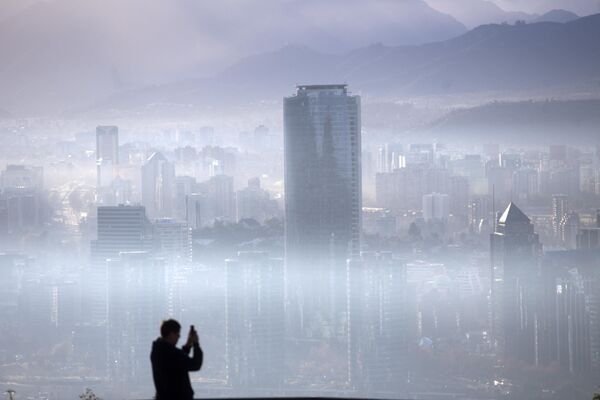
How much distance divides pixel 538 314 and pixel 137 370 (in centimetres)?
364

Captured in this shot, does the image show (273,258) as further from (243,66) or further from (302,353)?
(243,66)

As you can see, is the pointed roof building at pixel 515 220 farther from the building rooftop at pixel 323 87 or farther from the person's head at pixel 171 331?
the person's head at pixel 171 331

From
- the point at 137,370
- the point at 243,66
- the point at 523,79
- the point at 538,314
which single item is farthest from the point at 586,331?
the point at 243,66

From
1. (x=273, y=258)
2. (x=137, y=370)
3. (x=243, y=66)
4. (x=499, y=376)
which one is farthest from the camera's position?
(x=243, y=66)

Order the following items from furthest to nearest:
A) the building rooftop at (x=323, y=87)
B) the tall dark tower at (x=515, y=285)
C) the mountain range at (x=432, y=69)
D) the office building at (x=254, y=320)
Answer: the building rooftop at (x=323, y=87)
the mountain range at (x=432, y=69)
the office building at (x=254, y=320)
the tall dark tower at (x=515, y=285)

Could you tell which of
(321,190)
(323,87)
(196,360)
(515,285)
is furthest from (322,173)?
(196,360)

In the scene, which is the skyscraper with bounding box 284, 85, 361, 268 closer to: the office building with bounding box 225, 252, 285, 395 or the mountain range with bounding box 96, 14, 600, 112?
the mountain range with bounding box 96, 14, 600, 112

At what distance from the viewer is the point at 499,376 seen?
28.4 ft

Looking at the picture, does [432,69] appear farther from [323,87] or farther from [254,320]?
[254,320]

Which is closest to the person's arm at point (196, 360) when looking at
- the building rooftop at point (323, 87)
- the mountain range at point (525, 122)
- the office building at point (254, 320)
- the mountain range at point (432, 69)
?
the office building at point (254, 320)

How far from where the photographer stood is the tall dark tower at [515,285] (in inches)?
358

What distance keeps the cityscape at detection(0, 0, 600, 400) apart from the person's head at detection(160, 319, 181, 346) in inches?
254

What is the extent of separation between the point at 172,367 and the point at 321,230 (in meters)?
8.71

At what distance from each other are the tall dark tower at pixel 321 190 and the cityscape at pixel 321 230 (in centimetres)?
2
